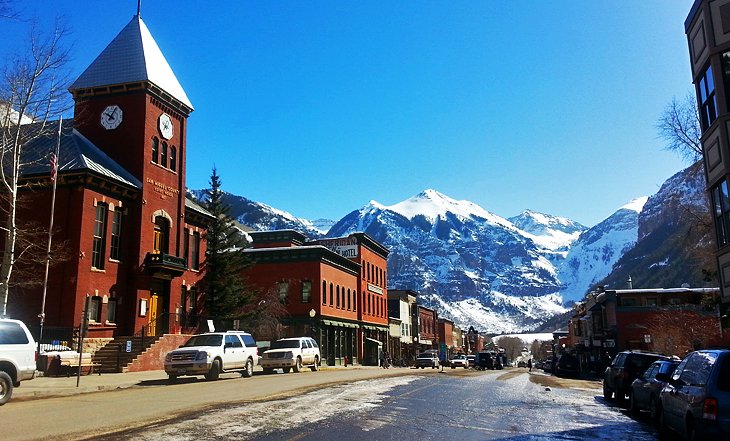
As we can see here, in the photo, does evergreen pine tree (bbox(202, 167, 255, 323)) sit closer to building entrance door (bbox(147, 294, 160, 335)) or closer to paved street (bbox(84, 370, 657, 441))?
building entrance door (bbox(147, 294, 160, 335))

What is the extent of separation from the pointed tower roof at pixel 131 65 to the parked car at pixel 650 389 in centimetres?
3016

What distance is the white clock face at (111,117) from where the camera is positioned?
35.7 metres

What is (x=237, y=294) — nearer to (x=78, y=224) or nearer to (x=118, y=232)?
(x=118, y=232)

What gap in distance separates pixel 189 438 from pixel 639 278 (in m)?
194

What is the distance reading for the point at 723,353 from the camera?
31.1 feet

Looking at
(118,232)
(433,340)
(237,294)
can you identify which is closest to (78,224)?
(118,232)

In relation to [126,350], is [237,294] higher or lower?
higher

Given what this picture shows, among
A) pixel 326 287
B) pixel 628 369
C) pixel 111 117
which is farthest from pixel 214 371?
pixel 326 287

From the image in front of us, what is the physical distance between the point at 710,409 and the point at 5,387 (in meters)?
15.5

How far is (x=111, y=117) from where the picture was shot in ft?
118

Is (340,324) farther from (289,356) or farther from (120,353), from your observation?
(120,353)

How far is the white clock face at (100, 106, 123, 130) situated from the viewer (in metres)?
35.7

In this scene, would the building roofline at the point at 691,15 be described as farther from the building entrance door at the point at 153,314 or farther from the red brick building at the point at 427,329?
the red brick building at the point at 427,329

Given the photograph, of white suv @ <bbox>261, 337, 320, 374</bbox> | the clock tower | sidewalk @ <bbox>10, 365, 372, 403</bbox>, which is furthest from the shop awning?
sidewalk @ <bbox>10, 365, 372, 403</bbox>
